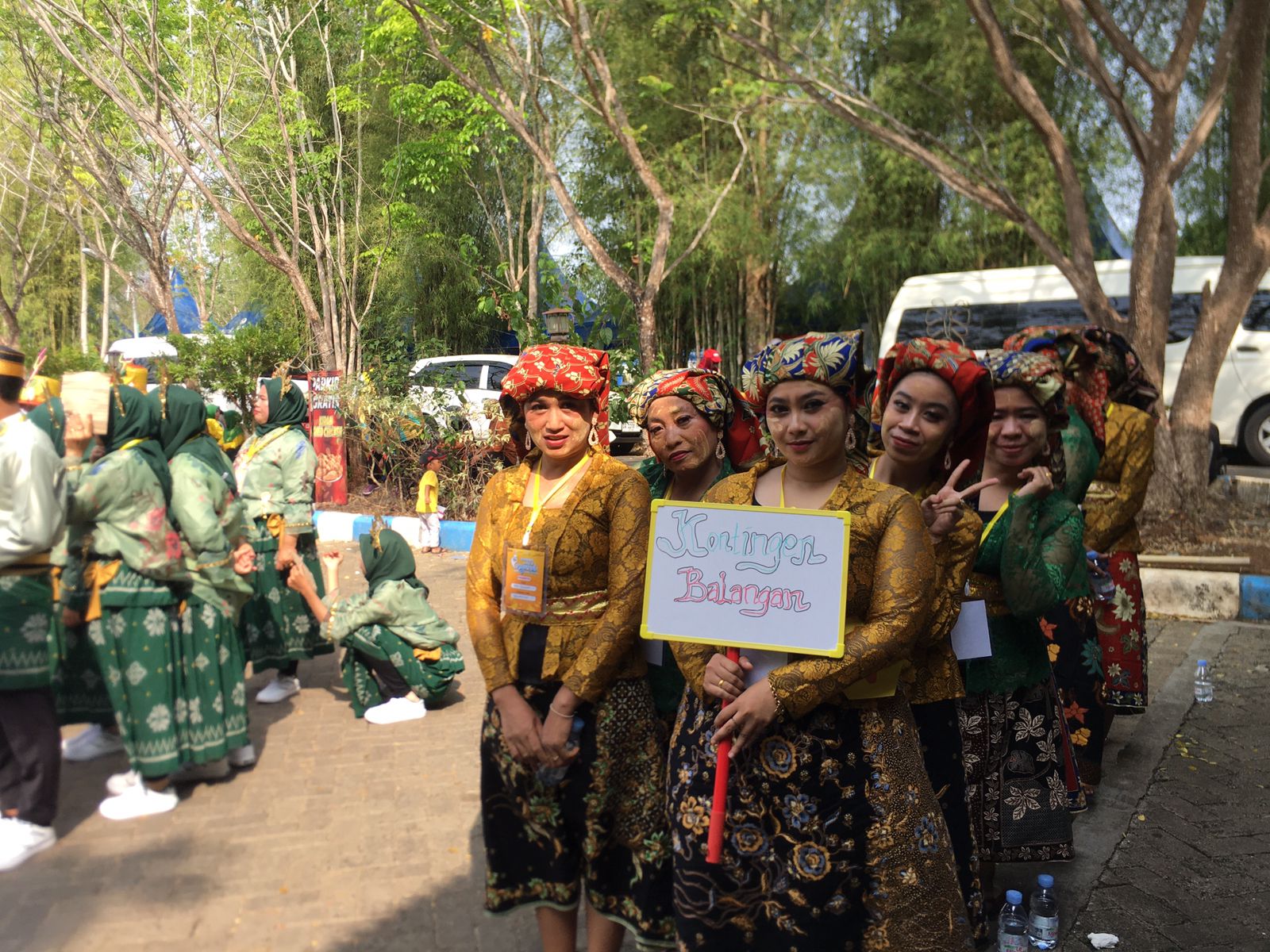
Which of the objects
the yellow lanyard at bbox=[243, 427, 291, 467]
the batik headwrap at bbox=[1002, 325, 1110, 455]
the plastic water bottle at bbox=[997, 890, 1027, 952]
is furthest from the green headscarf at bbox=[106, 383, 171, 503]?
the plastic water bottle at bbox=[997, 890, 1027, 952]

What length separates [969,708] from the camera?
295cm

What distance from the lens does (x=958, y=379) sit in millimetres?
2475

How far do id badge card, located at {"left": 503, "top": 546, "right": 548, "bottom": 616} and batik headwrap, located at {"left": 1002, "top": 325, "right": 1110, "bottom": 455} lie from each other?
1.97 metres

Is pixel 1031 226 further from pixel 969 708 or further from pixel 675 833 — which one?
pixel 675 833

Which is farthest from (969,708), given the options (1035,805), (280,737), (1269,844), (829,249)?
(829,249)

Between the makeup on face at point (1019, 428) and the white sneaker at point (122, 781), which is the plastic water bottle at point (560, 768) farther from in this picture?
the white sneaker at point (122, 781)

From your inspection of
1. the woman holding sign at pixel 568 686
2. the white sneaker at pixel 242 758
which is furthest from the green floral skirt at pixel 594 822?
the white sneaker at pixel 242 758

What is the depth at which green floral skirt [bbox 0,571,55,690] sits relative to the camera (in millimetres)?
3736

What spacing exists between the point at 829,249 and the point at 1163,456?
28.1 ft

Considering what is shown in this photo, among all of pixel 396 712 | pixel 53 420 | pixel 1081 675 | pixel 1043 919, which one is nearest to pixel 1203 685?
pixel 1081 675

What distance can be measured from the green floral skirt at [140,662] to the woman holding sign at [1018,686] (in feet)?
10.1

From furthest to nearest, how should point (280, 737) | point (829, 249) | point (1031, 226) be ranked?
point (829, 249) → point (1031, 226) → point (280, 737)

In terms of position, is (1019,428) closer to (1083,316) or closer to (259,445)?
(259,445)

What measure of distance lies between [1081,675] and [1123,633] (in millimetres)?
627
